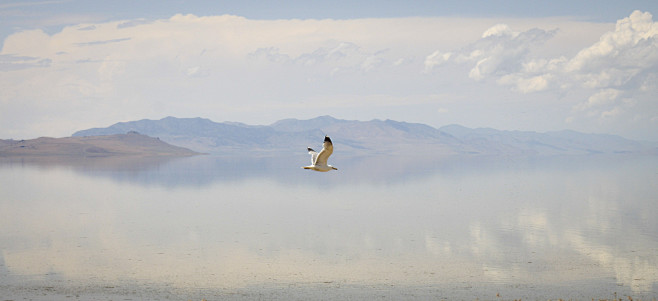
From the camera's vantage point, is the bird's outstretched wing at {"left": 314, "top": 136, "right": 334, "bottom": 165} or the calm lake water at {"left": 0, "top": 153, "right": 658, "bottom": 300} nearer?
the bird's outstretched wing at {"left": 314, "top": 136, "right": 334, "bottom": 165}

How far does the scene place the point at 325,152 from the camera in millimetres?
28906

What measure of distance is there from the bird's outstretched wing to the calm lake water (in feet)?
30.2

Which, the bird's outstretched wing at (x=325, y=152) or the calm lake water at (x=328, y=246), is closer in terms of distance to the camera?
the bird's outstretched wing at (x=325, y=152)

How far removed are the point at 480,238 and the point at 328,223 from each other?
17030mm

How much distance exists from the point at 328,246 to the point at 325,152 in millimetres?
24378

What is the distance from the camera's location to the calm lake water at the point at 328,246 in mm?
37594

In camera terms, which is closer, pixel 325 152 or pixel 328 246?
pixel 325 152

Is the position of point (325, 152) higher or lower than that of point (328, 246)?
higher

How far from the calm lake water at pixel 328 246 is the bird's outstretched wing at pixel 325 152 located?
30.2ft

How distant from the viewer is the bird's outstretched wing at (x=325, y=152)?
90.3 ft

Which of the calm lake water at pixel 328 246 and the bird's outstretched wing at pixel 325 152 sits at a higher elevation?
the bird's outstretched wing at pixel 325 152

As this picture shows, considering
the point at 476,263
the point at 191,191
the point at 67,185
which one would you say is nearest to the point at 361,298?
the point at 476,263

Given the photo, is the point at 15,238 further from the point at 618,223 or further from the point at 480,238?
the point at 618,223

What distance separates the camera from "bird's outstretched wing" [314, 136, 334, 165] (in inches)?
1084
